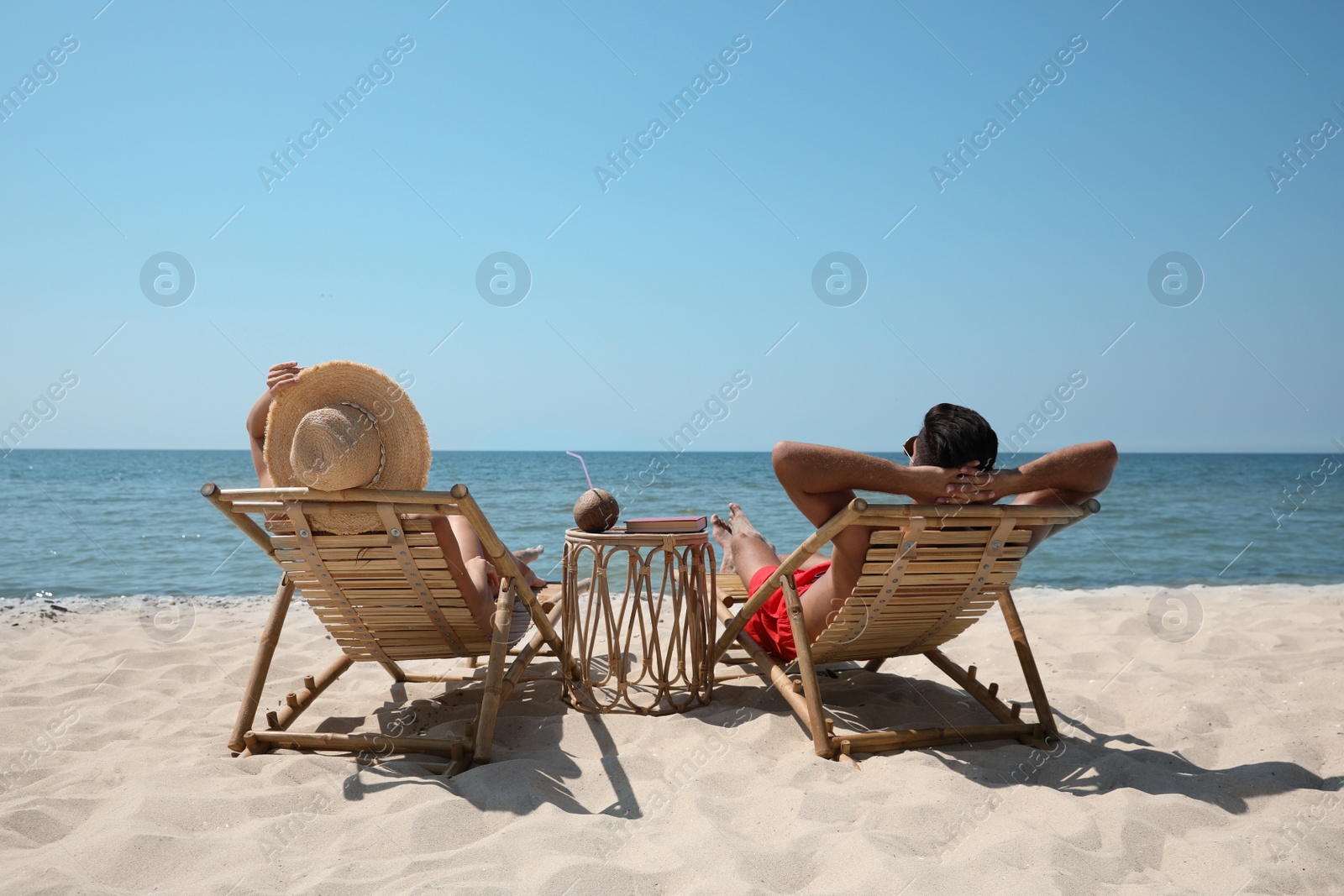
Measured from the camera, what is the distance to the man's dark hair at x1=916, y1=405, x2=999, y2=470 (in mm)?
2727

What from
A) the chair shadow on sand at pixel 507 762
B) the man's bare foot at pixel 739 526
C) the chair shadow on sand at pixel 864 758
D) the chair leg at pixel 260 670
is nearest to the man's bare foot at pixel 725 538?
the man's bare foot at pixel 739 526

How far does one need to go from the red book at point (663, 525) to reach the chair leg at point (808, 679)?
51 cm

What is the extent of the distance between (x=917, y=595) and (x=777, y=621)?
0.77 m

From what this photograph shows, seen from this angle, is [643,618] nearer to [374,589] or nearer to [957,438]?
[374,589]

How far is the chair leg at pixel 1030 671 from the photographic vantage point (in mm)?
3068

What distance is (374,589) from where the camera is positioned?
2992 mm

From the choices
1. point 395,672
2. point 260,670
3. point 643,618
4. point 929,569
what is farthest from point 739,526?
point 260,670

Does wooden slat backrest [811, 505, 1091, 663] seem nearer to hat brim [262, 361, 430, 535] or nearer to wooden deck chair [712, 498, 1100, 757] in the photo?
wooden deck chair [712, 498, 1100, 757]

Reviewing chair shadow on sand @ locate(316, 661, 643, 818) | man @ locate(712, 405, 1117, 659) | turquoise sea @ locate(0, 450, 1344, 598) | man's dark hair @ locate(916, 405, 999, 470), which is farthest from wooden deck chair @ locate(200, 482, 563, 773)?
turquoise sea @ locate(0, 450, 1344, 598)

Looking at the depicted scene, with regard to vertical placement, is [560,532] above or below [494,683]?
below

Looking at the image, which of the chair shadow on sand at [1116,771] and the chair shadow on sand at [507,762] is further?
the chair shadow on sand at [1116,771]

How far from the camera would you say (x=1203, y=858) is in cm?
213

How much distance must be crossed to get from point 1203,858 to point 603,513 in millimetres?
2300

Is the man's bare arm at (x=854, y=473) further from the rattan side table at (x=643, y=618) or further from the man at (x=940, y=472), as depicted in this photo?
the rattan side table at (x=643, y=618)
